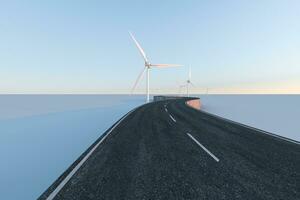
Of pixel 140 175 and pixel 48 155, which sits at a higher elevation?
pixel 140 175

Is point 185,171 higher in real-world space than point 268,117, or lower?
higher

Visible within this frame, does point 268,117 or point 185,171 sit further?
point 268,117

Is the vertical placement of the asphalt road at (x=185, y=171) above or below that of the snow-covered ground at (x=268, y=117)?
above

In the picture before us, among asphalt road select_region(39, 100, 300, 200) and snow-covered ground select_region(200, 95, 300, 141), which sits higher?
asphalt road select_region(39, 100, 300, 200)

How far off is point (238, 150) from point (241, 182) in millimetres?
2551

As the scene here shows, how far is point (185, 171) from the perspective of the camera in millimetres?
4762

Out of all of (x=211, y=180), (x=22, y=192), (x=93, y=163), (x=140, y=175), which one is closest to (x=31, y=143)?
(x=22, y=192)

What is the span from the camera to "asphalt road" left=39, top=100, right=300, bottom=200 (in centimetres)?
376

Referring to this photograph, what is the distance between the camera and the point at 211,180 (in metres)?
4.28

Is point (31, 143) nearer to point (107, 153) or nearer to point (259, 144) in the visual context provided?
point (107, 153)

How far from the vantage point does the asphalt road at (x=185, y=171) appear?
3.76 m

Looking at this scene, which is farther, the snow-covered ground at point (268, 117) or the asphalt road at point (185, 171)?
the snow-covered ground at point (268, 117)

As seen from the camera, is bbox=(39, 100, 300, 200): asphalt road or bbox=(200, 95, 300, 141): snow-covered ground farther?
bbox=(200, 95, 300, 141): snow-covered ground

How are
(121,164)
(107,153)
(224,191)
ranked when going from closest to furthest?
(224,191)
(121,164)
(107,153)
